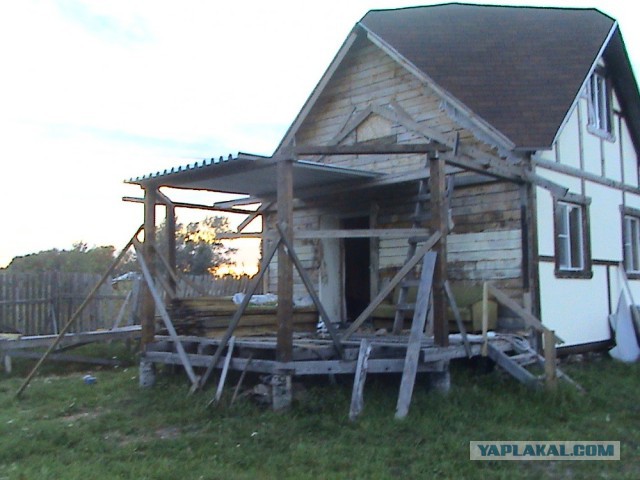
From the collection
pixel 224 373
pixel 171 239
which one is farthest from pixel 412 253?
pixel 171 239

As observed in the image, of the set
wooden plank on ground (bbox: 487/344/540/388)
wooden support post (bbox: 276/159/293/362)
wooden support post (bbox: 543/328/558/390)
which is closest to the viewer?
wooden support post (bbox: 276/159/293/362)

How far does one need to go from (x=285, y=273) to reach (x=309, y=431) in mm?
1792

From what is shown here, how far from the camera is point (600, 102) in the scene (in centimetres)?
1365

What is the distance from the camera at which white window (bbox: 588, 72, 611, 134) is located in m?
13.2

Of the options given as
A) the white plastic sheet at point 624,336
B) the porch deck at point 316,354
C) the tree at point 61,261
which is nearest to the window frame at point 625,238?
the white plastic sheet at point 624,336

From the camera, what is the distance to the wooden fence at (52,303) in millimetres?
14219

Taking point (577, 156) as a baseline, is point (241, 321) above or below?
below

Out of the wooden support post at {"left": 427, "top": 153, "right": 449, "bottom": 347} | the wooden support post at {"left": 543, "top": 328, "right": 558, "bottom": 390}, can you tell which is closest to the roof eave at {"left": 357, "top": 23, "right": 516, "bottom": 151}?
the wooden support post at {"left": 427, "top": 153, "right": 449, "bottom": 347}

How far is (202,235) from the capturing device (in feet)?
129

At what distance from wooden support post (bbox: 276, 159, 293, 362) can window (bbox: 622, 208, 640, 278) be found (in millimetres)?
8959

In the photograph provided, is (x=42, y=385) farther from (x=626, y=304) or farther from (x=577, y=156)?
(x=626, y=304)

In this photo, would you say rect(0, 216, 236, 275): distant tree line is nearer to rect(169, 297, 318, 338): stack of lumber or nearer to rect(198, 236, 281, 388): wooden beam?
rect(169, 297, 318, 338): stack of lumber

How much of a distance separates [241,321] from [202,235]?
3064 cm

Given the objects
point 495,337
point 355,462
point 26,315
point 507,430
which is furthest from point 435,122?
point 26,315
